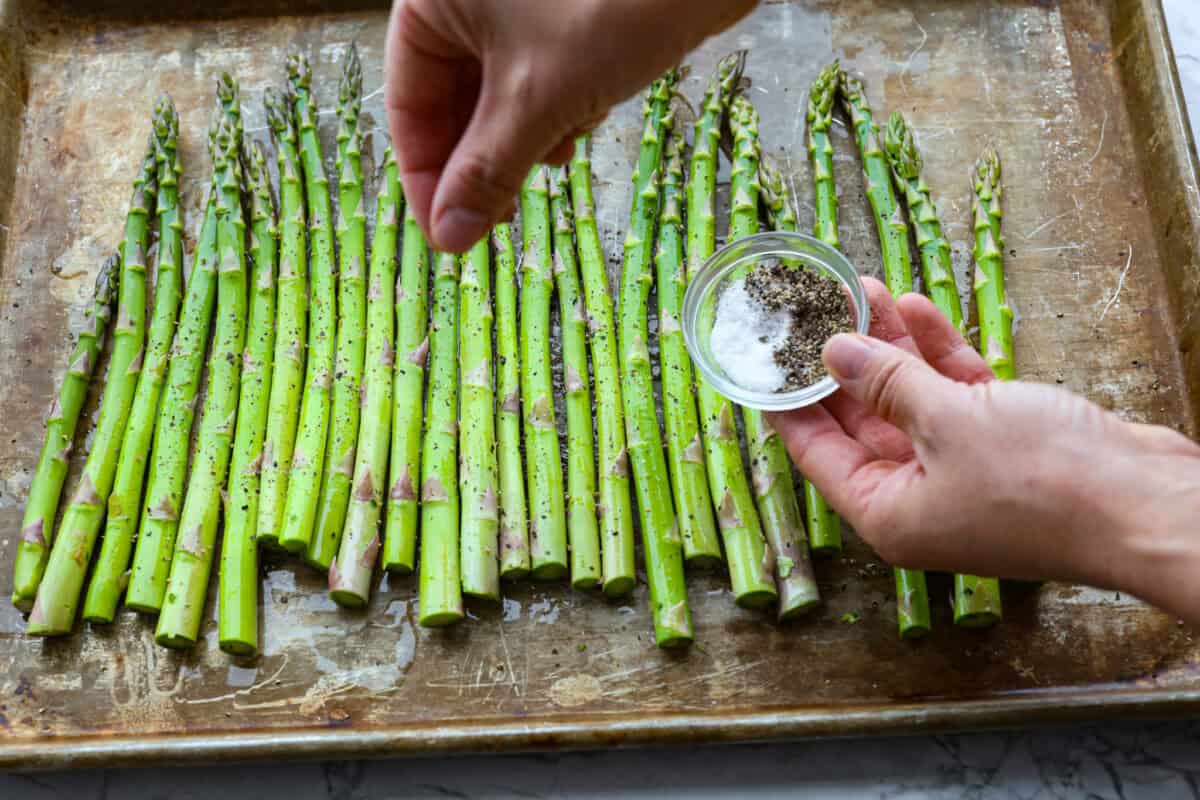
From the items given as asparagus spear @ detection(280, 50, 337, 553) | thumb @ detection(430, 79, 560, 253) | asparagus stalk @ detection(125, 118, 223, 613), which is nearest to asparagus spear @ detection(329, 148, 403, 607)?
asparagus spear @ detection(280, 50, 337, 553)

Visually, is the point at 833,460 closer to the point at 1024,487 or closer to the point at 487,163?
the point at 1024,487

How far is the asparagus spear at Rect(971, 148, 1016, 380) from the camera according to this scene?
3043 mm

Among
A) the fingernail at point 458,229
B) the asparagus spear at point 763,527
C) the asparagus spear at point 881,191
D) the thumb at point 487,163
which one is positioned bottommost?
the asparagus spear at point 763,527

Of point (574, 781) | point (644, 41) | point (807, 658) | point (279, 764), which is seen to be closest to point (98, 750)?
point (279, 764)

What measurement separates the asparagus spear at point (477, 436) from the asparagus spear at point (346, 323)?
0.37 metres

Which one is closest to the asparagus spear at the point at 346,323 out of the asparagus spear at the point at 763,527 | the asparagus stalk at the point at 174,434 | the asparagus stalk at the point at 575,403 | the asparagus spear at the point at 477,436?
the asparagus spear at the point at 477,436

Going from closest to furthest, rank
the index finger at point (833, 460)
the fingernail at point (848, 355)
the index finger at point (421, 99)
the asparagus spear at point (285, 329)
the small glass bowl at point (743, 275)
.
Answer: the index finger at point (421, 99) < the fingernail at point (848, 355) < the index finger at point (833, 460) < the small glass bowl at point (743, 275) < the asparagus spear at point (285, 329)

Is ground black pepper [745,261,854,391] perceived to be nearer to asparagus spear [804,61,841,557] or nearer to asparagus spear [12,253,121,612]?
asparagus spear [804,61,841,557]

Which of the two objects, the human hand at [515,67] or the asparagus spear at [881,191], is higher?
the asparagus spear at [881,191]

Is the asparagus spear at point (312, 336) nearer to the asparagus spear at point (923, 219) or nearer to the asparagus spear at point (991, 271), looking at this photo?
the asparagus spear at point (923, 219)

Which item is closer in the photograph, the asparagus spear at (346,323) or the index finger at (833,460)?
the index finger at (833,460)

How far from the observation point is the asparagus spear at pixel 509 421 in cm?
288

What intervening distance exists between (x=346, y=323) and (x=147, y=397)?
0.73 meters

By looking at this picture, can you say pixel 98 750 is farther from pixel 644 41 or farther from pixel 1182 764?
pixel 1182 764
